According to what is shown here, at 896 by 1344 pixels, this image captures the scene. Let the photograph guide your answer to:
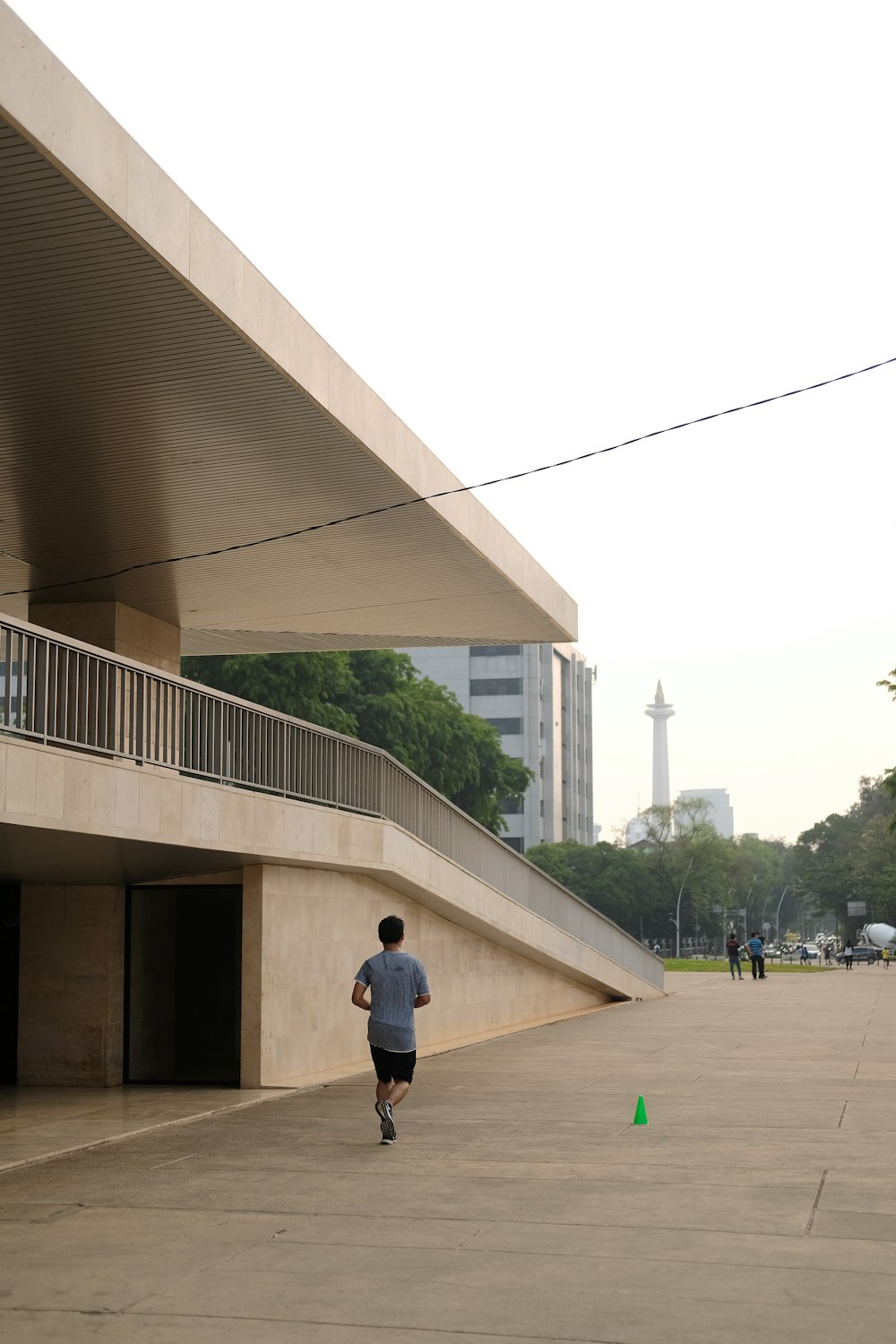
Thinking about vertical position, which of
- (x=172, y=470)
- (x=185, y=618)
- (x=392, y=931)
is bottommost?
Result: (x=392, y=931)

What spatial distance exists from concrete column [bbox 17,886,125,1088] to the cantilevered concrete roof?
440 centimetres

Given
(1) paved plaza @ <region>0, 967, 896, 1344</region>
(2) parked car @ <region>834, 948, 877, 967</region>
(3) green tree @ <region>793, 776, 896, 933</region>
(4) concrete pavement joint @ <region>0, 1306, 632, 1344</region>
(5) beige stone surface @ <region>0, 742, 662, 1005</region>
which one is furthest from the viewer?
(3) green tree @ <region>793, 776, 896, 933</region>

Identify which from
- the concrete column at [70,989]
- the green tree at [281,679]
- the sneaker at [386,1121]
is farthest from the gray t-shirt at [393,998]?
the green tree at [281,679]

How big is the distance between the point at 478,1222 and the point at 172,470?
930 centimetres

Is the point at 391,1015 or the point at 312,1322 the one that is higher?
the point at 391,1015

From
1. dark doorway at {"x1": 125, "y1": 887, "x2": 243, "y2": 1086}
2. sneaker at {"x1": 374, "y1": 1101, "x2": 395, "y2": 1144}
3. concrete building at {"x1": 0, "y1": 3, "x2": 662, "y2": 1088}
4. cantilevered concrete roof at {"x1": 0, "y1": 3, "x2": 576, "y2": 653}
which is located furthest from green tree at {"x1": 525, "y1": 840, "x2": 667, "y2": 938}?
sneaker at {"x1": 374, "y1": 1101, "x2": 395, "y2": 1144}

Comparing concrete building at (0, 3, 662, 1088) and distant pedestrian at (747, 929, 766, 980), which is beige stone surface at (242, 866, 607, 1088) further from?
distant pedestrian at (747, 929, 766, 980)

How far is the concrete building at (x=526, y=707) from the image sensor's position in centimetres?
12312

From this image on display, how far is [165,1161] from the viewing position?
34.6 feet

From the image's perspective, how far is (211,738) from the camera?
15281 mm

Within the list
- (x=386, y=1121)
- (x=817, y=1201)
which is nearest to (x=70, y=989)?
(x=386, y=1121)

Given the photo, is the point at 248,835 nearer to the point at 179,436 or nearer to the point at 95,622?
the point at 179,436

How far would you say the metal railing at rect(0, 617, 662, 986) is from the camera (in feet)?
41.0

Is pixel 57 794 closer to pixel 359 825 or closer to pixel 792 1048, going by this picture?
pixel 359 825
